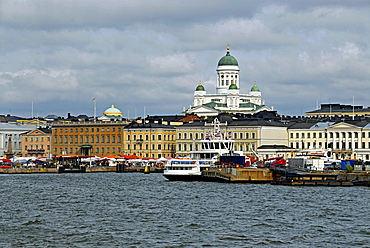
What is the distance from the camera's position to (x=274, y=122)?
484 feet

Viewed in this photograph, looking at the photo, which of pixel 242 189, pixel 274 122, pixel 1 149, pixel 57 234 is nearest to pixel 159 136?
pixel 274 122

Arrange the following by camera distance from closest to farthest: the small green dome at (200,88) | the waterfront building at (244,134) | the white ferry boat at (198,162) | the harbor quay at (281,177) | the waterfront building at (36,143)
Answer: the harbor quay at (281,177), the white ferry boat at (198,162), the waterfront building at (244,134), the waterfront building at (36,143), the small green dome at (200,88)

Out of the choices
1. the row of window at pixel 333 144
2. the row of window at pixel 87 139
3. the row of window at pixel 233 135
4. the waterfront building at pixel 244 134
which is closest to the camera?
the row of window at pixel 333 144

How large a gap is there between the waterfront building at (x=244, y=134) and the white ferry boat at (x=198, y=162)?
5387 cm

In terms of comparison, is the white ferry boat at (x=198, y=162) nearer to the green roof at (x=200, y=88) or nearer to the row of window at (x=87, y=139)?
the row of window at (x=87, y=139)

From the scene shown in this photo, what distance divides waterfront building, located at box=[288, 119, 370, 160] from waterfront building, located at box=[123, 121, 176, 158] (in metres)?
20.3

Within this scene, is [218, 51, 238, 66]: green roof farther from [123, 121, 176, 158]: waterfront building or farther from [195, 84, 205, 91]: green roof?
→ [123, 121, 176, 158]: waterfront building

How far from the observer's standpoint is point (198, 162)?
77.8 meters

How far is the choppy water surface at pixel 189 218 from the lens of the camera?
35.4m

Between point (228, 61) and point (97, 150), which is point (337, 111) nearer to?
point (228, 61)

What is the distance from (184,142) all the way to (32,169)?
135 feet

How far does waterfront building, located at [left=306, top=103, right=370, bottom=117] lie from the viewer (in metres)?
178

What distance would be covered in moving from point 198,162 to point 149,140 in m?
71.5

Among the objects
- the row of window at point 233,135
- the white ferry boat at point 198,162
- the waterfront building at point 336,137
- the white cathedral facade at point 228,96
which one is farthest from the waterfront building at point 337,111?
the white ferry boat at point 198,162
